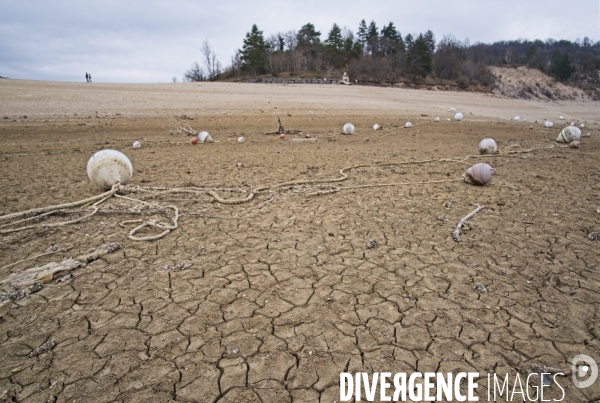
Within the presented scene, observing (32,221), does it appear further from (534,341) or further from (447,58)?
(447,58)

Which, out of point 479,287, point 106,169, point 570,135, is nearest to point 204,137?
point 106,169

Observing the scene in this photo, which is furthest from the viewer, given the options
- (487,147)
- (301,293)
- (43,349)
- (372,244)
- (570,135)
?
(570,135)

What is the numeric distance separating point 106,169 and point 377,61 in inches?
2149

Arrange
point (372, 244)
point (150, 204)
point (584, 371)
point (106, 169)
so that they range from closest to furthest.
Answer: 1. point (584, 371)
2. point (372, 244)
3. point (150, 204)
4. point (106, 169)

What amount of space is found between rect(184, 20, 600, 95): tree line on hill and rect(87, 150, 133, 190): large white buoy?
47.3m

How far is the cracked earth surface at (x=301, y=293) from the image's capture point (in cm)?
210

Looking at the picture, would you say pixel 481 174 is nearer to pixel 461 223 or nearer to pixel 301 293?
pixel 461 223

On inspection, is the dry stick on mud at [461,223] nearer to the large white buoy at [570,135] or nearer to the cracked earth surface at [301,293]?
the cracked earth surface at [301,293]

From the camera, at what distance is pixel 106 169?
5152 mm

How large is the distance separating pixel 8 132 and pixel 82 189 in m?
10.4

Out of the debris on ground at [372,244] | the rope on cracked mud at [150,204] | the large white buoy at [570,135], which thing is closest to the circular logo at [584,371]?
the debris on ground at [372,244]

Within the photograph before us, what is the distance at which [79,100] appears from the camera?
19.0m

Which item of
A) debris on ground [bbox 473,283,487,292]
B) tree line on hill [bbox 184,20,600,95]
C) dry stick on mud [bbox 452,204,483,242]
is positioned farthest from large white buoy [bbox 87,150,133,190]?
tree line on hill [bbox 184,20,600,95]

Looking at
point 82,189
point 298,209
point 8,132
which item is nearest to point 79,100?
point 8,132
